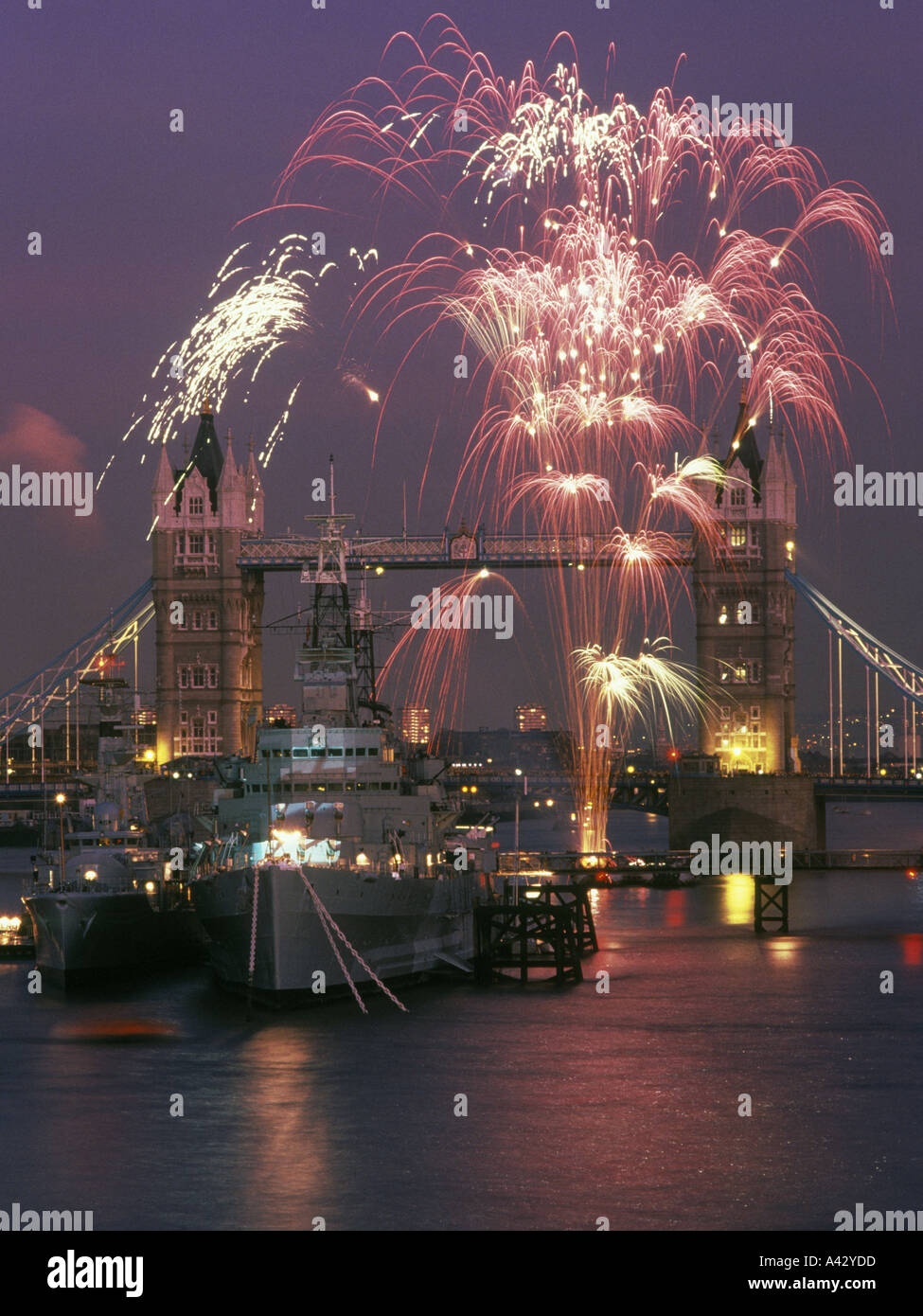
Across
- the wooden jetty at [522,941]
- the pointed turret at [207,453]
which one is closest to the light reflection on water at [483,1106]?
the wooden jetty at [522,941]

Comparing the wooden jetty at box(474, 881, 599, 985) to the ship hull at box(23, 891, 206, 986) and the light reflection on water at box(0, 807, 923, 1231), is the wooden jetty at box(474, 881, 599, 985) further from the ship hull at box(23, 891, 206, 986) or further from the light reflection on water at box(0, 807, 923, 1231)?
the ship hull at box(23, 891, 206, 986)

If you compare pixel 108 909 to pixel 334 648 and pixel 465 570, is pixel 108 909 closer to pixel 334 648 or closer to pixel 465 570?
pixel 334 648

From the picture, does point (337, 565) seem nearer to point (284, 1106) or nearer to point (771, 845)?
point (284, 1106)

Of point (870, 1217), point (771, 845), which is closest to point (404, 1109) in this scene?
point (870, 1217)

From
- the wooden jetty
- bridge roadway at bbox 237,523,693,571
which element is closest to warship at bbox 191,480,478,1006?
the wooden jetty

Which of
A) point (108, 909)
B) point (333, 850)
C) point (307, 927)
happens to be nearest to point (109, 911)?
point (108, 909)

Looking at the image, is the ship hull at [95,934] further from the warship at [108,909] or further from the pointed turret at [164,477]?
the pointed turret at [164,477]
